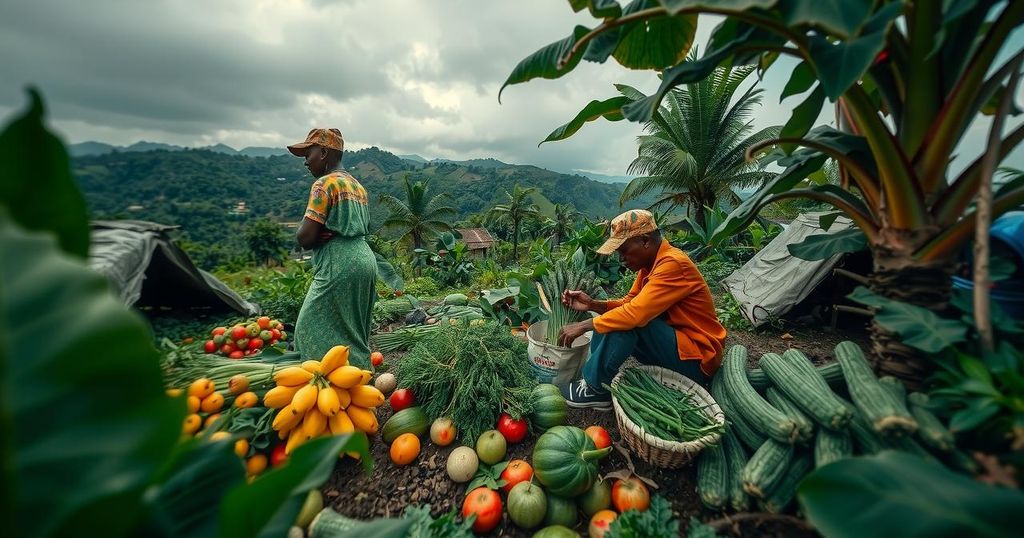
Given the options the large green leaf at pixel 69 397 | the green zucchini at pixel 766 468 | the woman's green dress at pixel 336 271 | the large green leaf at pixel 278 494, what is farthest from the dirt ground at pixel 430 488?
the large green leaf at pixel 69 397

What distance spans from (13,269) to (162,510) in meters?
0.46

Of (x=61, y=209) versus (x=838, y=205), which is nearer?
(x=61, y=209)

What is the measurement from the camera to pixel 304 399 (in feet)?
6.75

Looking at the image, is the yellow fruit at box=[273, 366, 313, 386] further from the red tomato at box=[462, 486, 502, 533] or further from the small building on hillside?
the small building on hillside

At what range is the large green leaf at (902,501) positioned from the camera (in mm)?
719

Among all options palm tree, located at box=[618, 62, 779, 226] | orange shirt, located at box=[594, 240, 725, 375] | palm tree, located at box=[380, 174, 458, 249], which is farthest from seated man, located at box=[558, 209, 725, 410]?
palm tree, located at box=[380, 174, 458, 249]

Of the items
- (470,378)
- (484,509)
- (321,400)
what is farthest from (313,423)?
(484,509)

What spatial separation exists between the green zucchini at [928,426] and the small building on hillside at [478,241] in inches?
1418

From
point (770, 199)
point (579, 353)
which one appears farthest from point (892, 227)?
point (579, 353)

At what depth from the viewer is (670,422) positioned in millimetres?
2121

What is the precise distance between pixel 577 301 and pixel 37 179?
116 inches

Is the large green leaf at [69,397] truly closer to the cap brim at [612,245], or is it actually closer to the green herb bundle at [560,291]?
the cap brim at [612,245]

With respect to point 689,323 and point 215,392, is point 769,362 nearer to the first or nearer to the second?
point 689,323

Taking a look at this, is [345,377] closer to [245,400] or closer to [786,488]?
[245,400]
